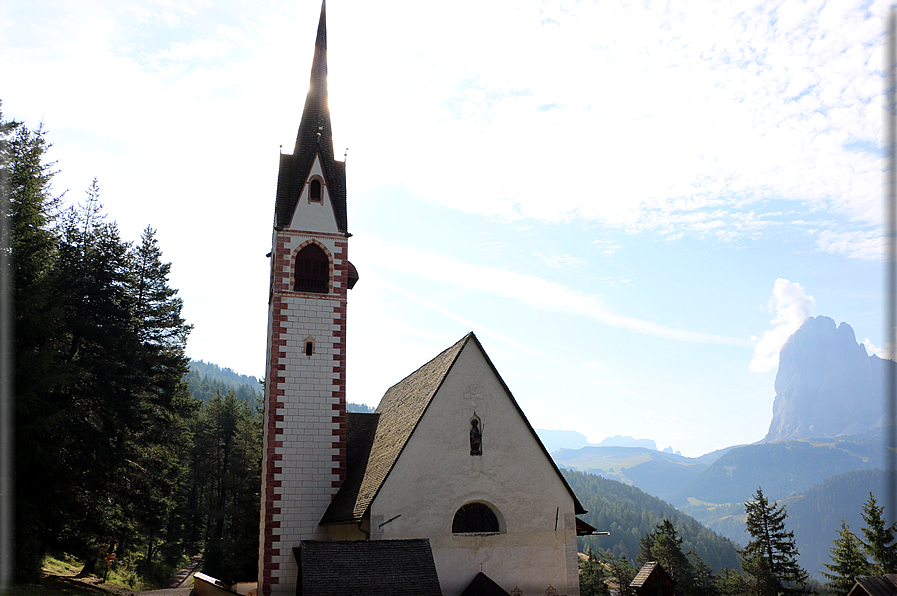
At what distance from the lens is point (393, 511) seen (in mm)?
20047

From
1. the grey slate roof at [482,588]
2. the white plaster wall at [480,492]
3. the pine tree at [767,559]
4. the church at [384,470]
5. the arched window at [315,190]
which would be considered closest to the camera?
the grey slate roof at [482,588]

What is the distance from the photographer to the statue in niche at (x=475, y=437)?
21422mm

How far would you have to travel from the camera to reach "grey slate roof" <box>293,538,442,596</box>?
15711mm

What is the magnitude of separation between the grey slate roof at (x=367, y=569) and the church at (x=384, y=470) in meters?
0.03

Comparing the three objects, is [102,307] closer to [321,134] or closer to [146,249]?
[146,249]

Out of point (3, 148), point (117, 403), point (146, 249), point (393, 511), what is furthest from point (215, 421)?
point (393, 511)

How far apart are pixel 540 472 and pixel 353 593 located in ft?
28.1

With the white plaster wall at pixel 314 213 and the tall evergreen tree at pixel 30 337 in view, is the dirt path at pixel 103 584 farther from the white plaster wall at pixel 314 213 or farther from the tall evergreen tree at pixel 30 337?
the white plaster wall at pixel 314 213

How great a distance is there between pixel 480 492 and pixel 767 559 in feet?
177

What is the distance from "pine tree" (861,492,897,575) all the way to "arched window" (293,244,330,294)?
167 ft

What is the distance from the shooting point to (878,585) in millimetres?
25922

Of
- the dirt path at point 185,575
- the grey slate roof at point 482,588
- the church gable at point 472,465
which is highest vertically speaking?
the church gable at point 472,465

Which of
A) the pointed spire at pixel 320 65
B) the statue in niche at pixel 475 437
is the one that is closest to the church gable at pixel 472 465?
the statue in niche at pixel 475 437

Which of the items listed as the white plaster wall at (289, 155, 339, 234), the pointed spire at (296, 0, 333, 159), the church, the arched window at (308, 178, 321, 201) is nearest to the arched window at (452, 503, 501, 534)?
the church
